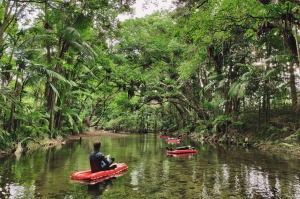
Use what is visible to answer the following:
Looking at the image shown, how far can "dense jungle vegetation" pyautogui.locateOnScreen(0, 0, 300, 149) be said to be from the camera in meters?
11.6

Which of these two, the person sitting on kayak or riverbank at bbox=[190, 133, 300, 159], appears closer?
the person sitting on kayak

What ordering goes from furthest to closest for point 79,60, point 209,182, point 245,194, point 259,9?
point 79,60
point 259,9
point 209,182
point 245,194

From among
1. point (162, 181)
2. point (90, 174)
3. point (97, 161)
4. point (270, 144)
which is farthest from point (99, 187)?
point (270, 144)

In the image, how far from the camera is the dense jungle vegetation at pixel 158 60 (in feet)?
38.2

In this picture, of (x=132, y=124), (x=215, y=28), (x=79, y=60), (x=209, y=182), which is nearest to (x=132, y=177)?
(x=209, y=182)

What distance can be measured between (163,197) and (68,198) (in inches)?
88.7

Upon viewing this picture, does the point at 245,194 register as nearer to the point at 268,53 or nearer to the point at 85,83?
the point at 268,53

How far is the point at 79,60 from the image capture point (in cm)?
2444

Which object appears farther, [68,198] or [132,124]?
[132,124]

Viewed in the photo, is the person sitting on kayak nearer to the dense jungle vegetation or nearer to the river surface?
the river surface

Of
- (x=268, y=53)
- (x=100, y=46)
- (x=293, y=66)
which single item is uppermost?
(x=100, y=46)

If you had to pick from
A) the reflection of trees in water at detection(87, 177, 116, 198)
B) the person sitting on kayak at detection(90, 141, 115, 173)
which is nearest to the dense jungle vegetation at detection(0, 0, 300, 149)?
the person sitting on kayak at detection(90, 141, 115, 173)

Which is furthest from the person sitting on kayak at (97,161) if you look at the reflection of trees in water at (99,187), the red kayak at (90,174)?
the reflection of trees in water at (99,187)

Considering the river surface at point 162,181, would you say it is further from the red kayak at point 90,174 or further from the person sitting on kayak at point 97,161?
the person sitting on kayak at point 97,161
